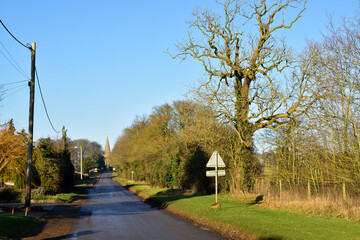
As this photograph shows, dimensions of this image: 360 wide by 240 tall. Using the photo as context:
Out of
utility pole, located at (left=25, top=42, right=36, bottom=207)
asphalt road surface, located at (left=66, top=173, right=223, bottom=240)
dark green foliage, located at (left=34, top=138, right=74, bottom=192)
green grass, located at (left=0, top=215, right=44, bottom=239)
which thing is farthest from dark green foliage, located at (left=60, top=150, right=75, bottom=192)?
green grass, located at (left=0, top=215, right=44, bottom=239)

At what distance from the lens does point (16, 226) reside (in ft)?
45.0

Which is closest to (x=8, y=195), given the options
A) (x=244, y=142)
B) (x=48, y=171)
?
(x=48, y=171)

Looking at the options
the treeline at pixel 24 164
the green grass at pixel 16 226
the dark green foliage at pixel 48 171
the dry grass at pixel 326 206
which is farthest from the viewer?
the dark green foliage at pixel 48 171

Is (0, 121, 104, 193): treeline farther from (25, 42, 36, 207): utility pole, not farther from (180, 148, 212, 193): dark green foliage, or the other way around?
(180, 148, 212, 193): dark green foliage

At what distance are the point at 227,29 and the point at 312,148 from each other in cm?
1146

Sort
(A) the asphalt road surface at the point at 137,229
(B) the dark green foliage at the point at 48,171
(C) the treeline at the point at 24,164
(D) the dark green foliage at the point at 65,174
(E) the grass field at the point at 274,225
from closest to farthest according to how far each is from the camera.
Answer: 1. (E) the grass field at the point at 274,225
2. (A) the asphalt road surface at the point at 137,229
3. (C) the treeline at the point at 24,164
4. (B) the dark green foliage at the point at 48,171
5. (D) the dark green foliage at the point at 65,174

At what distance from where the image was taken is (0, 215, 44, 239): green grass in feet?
40.6

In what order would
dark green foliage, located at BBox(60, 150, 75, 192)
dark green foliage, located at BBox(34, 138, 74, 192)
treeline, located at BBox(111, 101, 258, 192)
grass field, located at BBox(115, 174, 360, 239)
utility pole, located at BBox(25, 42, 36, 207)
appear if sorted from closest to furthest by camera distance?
grass field, located at BBox(115, 174, 360, 239)
utility pole, located at BBox(25, 42, 36, 207)
treeline, located at BBox(111, 101, 258, 192)
dark green foliage, located at BBox(34, 138, 74, 192)
dark green foliage, located at BBox(60, 150, 75, 192)

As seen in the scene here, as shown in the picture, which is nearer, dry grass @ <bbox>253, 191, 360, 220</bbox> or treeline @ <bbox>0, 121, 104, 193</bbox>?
dry grass @ <bbox>253, 191, 360, 220</bbox>

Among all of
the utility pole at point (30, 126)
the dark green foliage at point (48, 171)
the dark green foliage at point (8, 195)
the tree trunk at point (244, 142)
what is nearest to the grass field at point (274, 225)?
the tree trunk at point (244, 142)

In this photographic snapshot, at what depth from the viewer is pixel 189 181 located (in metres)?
34.1

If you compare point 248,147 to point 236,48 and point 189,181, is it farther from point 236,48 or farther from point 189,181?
point 189,181

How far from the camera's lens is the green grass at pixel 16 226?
40.6ft

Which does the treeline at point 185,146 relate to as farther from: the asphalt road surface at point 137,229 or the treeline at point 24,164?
the treeline at point 24,164
